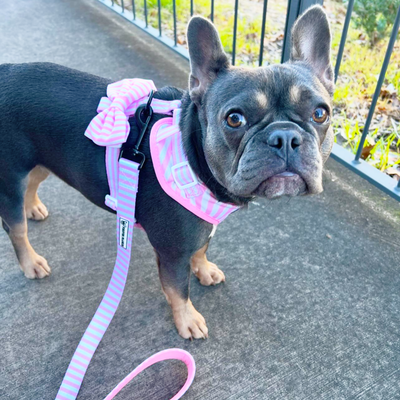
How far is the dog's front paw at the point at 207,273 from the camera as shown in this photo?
267cm

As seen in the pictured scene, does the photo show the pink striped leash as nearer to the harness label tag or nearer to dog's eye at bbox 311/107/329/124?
the harness label tag

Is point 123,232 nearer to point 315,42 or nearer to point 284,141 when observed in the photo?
point 284,141

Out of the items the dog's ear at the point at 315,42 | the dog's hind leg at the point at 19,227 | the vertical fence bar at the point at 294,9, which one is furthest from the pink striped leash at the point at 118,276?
the vertical fence bar at the point at 294,9

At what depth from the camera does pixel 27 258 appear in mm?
2664

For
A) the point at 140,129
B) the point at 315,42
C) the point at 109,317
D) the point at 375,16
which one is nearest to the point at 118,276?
the point at 109,317

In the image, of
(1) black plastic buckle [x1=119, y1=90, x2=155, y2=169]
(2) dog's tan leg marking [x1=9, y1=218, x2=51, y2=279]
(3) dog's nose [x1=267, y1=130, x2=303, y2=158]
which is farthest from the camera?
(2) dog's tan leg marking [x1=9, y1=218, x2=51, y2=279]

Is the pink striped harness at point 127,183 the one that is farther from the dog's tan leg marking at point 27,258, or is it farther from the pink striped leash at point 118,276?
the dog's tan leg marking at point 27,258

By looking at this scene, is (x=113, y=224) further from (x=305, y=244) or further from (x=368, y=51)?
(x=368, y=51)

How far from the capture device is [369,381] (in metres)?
2.19

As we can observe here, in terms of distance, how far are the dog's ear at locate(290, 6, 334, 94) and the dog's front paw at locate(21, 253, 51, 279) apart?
6.57 ft

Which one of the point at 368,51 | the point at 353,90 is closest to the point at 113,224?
the point at 353,90

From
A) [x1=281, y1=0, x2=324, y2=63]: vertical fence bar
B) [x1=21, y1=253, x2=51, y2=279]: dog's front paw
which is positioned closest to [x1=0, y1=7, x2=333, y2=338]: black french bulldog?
[x1=21, y1=253, x2=51, y2=279]: dog's front paw

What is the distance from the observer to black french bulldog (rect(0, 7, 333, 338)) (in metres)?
1.80

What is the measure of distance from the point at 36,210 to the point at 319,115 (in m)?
2.18
